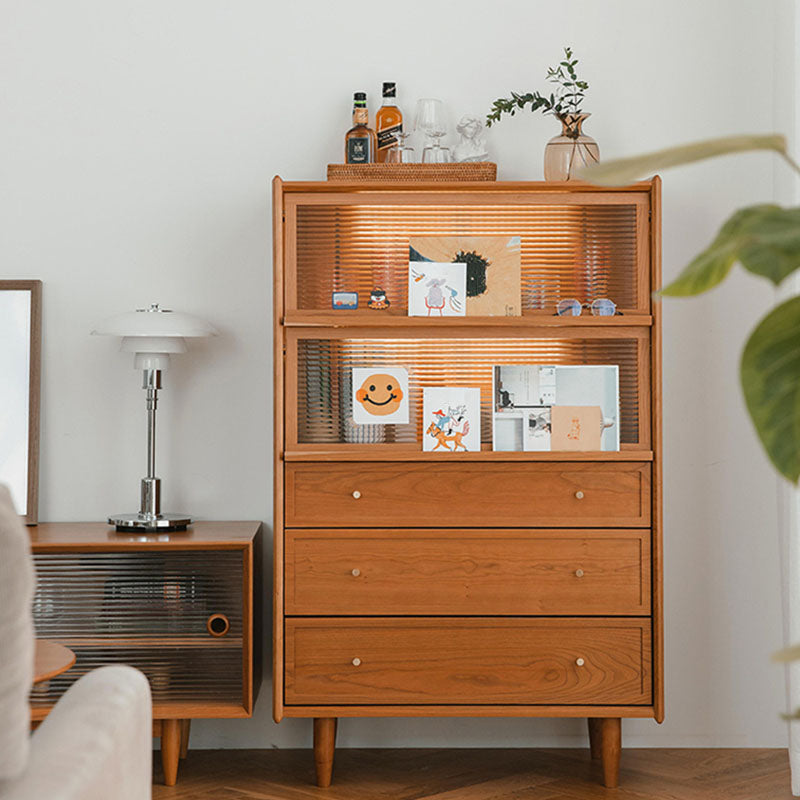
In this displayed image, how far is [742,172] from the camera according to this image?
3236 mm

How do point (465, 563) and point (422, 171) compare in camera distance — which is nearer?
point (465, 563)

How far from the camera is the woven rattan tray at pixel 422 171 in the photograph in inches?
114

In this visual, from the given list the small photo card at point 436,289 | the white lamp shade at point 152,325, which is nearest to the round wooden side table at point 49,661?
the white lamp shade at point 152,325

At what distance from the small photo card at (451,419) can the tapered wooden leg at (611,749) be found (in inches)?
33.5

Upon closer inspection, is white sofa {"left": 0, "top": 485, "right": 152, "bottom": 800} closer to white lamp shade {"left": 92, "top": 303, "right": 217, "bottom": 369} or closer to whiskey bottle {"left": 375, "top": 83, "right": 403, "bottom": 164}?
white lamp shade {"left": 92, "top": 303, "right": 217, "bottom": 369}

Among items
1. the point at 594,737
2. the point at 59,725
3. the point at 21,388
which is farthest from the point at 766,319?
the point at 21,388

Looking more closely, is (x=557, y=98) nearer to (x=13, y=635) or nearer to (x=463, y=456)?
(x=463, y=456)

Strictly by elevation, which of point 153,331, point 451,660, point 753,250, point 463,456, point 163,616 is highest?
point 153,331

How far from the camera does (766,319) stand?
0.76m

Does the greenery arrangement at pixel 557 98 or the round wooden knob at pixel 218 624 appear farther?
the greenery arrangement at pixel 557 98

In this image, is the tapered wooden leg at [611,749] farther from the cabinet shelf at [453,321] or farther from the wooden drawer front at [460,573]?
the cabinet shelf at [453,321]

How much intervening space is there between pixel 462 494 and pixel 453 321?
0.48 meters

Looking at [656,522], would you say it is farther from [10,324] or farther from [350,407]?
[10,324]

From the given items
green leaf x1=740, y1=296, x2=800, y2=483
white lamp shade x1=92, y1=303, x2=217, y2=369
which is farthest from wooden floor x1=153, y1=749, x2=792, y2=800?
green leaf x1=740, y1=296, x2=800, y2=483
